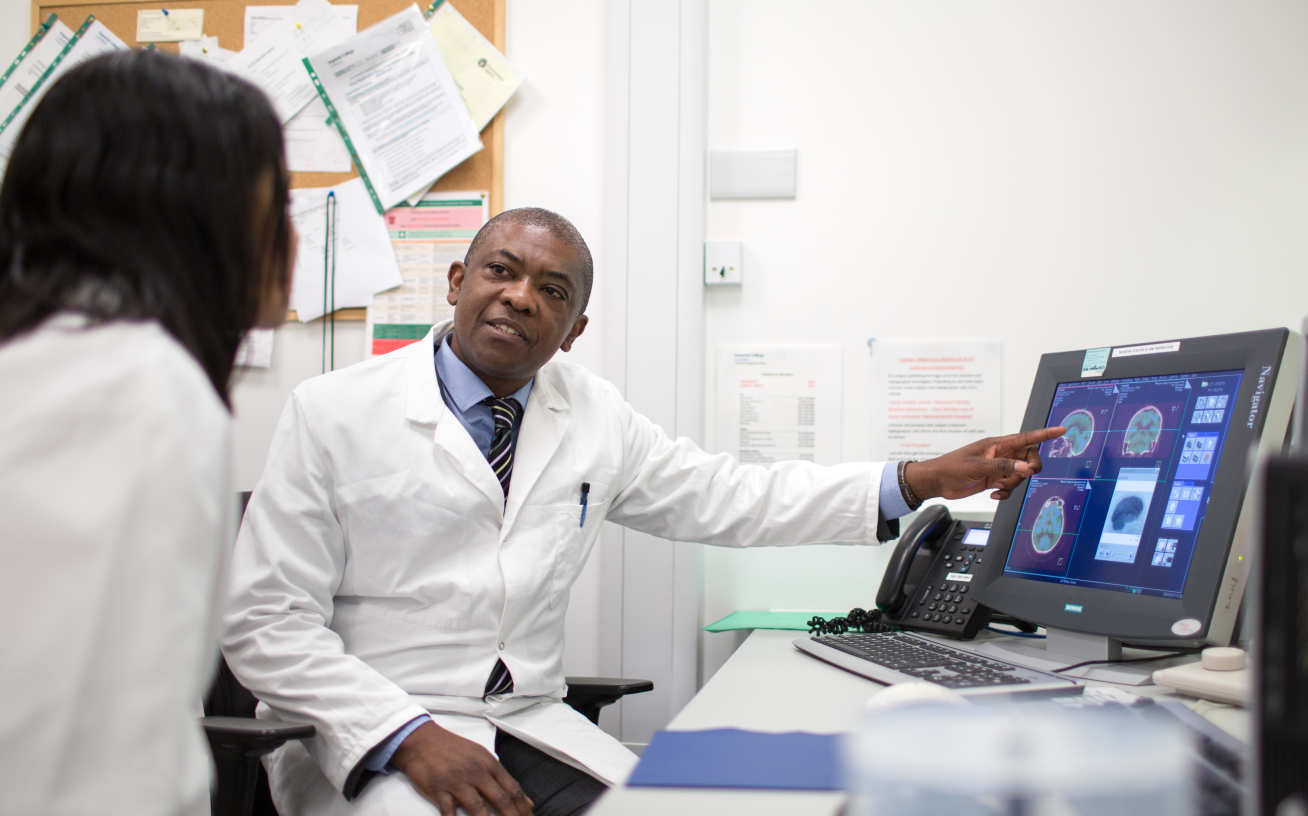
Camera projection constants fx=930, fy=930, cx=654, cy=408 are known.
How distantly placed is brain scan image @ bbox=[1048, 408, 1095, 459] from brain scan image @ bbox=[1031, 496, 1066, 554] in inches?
2.9

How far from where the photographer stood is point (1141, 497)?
1.26 meters

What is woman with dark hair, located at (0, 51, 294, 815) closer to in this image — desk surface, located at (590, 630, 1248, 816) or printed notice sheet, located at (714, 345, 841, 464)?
desk surface, located at (590, 630, 1248, 816)

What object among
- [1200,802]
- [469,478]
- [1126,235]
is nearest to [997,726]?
[1200,802]

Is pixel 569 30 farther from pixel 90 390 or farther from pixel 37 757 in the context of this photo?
pixel 37 757

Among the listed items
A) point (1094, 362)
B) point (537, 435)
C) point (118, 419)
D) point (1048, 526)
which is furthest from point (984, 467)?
point (118, 419)

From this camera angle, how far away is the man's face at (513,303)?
152cm

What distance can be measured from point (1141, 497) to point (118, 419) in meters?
1.22

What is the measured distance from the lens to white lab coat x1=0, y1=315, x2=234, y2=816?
0.55 meters

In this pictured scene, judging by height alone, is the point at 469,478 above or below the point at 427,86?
below

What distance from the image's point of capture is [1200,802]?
2.03ft

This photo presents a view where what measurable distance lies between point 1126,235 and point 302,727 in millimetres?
1767

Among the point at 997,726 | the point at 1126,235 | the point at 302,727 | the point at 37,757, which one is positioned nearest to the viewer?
the point at 997,726

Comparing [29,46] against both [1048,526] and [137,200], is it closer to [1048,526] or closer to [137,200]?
[137,200]

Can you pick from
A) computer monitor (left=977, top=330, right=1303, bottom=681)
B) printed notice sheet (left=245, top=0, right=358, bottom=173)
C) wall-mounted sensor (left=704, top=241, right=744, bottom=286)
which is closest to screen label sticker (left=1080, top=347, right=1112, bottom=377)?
computer monitor (left=977, top=330, right=1303, bottom=681)
